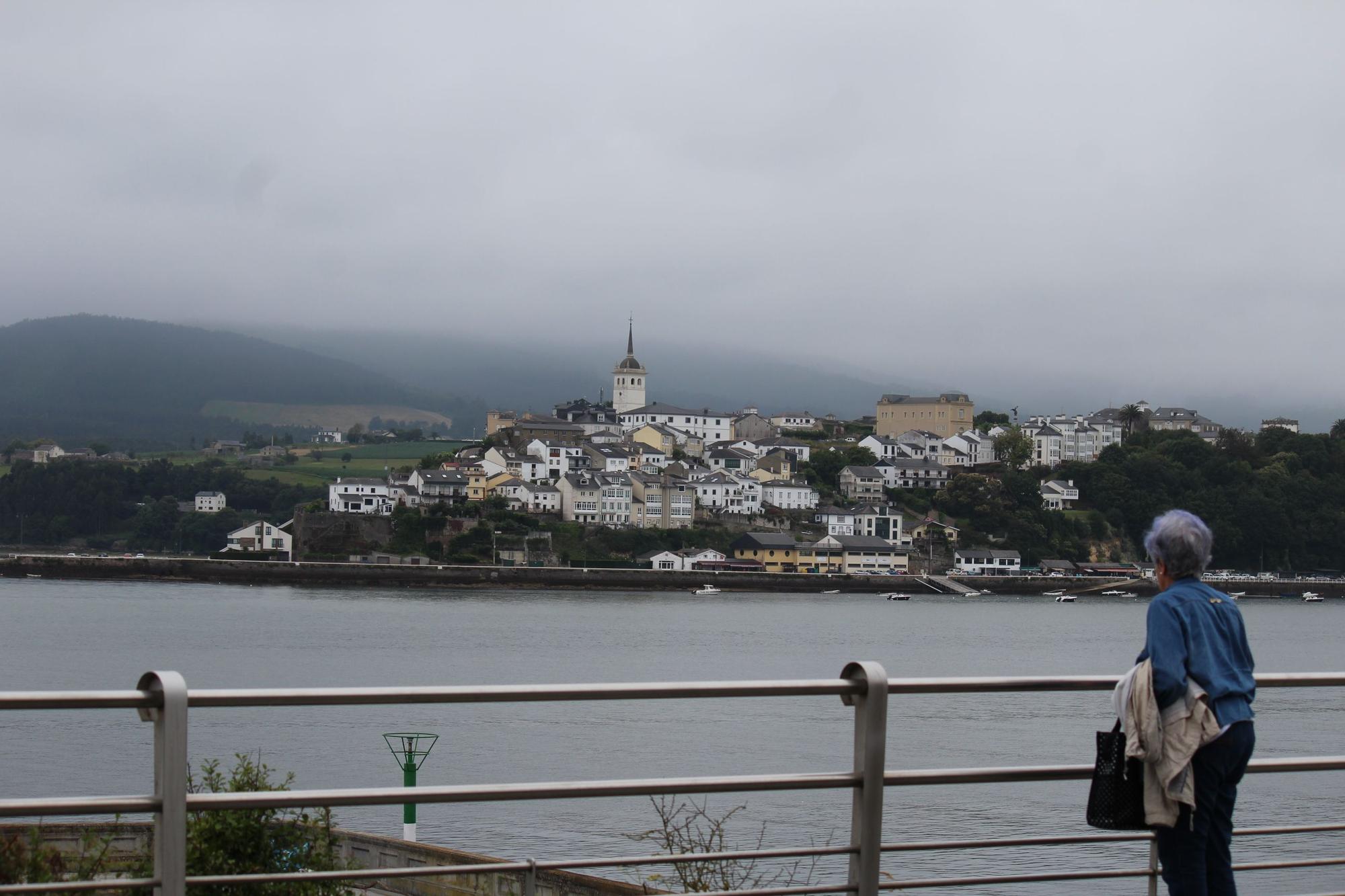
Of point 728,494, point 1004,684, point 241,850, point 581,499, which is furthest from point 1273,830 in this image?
point 728,494

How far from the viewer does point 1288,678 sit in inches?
139

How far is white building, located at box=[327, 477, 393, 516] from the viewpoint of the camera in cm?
8350

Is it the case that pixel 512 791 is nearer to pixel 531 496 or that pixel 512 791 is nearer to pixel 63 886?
pixel 63 886

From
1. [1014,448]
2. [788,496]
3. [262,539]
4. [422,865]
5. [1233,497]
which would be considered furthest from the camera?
[1014,448]

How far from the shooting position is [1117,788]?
3221 millimetres

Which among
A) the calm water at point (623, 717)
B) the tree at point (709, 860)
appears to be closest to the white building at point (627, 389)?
the calm water at point (623, 717)

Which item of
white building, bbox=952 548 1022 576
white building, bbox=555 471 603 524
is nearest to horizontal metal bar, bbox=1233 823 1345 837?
white building, bbox=555 471 603 524

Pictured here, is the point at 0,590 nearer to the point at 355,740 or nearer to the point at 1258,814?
the point at 355,740

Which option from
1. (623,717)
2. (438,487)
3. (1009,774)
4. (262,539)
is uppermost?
(438,487)

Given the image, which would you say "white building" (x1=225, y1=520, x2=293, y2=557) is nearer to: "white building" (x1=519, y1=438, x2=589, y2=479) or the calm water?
"white building" (x1=519, y1=438, x2=589, y2=479)

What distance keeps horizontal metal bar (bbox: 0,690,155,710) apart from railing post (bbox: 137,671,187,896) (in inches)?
0.8

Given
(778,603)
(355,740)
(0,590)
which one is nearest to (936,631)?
(778,603)

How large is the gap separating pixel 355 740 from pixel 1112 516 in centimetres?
7680

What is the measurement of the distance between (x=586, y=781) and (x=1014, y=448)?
329ft
